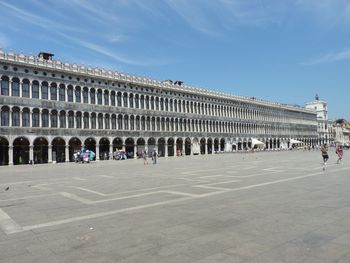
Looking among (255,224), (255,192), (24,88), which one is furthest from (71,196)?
(24,88)

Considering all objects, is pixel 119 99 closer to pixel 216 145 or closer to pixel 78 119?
pixel 78 119

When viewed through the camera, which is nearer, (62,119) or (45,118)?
(45,118)

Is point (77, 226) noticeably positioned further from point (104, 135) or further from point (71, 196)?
point (104, 135)

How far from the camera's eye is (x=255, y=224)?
6594 millimetres

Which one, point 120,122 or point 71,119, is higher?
point 71,119

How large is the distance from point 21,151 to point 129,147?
19.2 metres

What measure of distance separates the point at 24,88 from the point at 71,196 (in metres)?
39.5

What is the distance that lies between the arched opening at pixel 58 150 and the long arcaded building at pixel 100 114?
6.0 inches

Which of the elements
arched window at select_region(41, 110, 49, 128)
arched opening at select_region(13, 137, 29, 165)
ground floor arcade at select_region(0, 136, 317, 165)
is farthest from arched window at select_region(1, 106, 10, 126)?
arched window at select_region(41, 110, 49, 128)

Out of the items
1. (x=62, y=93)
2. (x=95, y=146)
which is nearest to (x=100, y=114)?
(x=95, y=146)

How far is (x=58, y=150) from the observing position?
50031 mm

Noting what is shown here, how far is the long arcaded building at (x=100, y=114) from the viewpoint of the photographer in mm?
45125

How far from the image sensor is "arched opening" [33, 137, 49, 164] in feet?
155

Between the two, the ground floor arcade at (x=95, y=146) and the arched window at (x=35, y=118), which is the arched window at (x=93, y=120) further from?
the arched window at (x=35, y=118)
